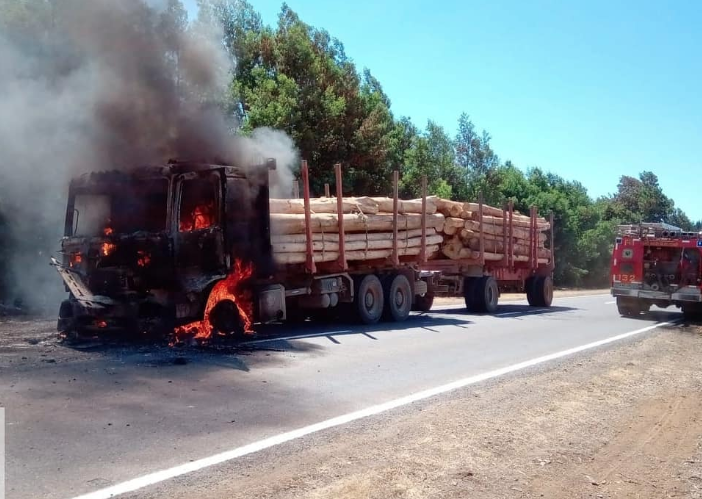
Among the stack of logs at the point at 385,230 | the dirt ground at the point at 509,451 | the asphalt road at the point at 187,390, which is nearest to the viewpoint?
the dirt ground at the point at 509,451

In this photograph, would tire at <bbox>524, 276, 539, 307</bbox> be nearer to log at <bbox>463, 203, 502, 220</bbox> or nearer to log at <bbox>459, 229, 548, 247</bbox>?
log at <bbox>459, 229, 548, 247</bbox>

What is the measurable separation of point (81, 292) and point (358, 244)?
5.47 m

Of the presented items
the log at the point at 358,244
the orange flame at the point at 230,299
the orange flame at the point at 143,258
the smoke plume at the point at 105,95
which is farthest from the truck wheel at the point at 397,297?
the orange flame at the point at 143,258

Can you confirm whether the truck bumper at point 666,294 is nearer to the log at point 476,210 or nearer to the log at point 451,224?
the log at point 476,210

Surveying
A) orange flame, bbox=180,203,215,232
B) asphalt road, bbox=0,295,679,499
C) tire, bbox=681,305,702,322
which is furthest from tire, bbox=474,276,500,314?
orange flame, bbox=180,203,215,232

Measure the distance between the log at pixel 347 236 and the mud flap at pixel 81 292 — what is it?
298cm

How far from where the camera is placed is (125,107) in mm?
11484

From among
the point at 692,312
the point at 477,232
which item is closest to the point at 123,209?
the point at 477,232

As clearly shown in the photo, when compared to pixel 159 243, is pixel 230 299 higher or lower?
lower

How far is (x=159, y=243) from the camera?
9.68 metres

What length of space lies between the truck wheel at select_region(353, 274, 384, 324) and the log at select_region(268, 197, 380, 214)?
138cm

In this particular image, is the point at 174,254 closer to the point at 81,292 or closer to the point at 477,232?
the point at 81,292

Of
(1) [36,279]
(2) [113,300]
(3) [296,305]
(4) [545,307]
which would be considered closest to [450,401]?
(2) [113,300]

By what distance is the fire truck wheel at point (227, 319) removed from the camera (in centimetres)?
1029
